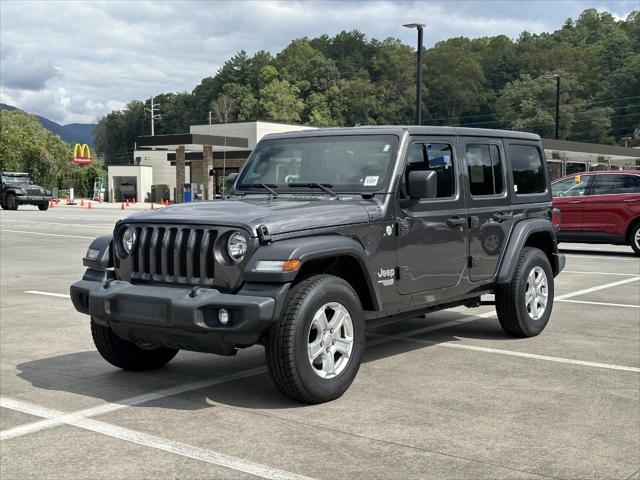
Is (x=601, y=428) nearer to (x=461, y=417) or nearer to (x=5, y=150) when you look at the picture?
(x=461, y=417)

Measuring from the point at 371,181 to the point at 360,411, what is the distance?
1841mm

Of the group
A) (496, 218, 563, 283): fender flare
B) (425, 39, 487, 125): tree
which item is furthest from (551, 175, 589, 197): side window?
(425, 39, 487, 125): tree

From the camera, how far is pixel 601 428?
485 centimetres

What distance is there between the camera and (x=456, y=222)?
673 centimetres

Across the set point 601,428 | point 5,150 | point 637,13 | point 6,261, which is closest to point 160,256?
point 601,428

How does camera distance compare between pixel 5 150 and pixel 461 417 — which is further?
pixel 5 150

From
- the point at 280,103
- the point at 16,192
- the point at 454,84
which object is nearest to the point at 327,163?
the point at 16,192

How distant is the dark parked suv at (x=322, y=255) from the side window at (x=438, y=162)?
16 millimetres

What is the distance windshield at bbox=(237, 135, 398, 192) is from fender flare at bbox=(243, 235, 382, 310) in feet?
2.57

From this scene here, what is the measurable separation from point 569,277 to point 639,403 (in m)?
7.65

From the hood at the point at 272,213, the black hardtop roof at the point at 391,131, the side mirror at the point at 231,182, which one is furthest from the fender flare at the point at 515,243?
the side mirror at the point at 231,182

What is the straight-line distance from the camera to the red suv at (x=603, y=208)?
54.4ft

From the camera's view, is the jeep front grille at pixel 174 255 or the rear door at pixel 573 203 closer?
the jeep front grille at pixel 174 255

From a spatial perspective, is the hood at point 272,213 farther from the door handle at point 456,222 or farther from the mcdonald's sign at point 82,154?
the mcdonald's sign at point 82,154
